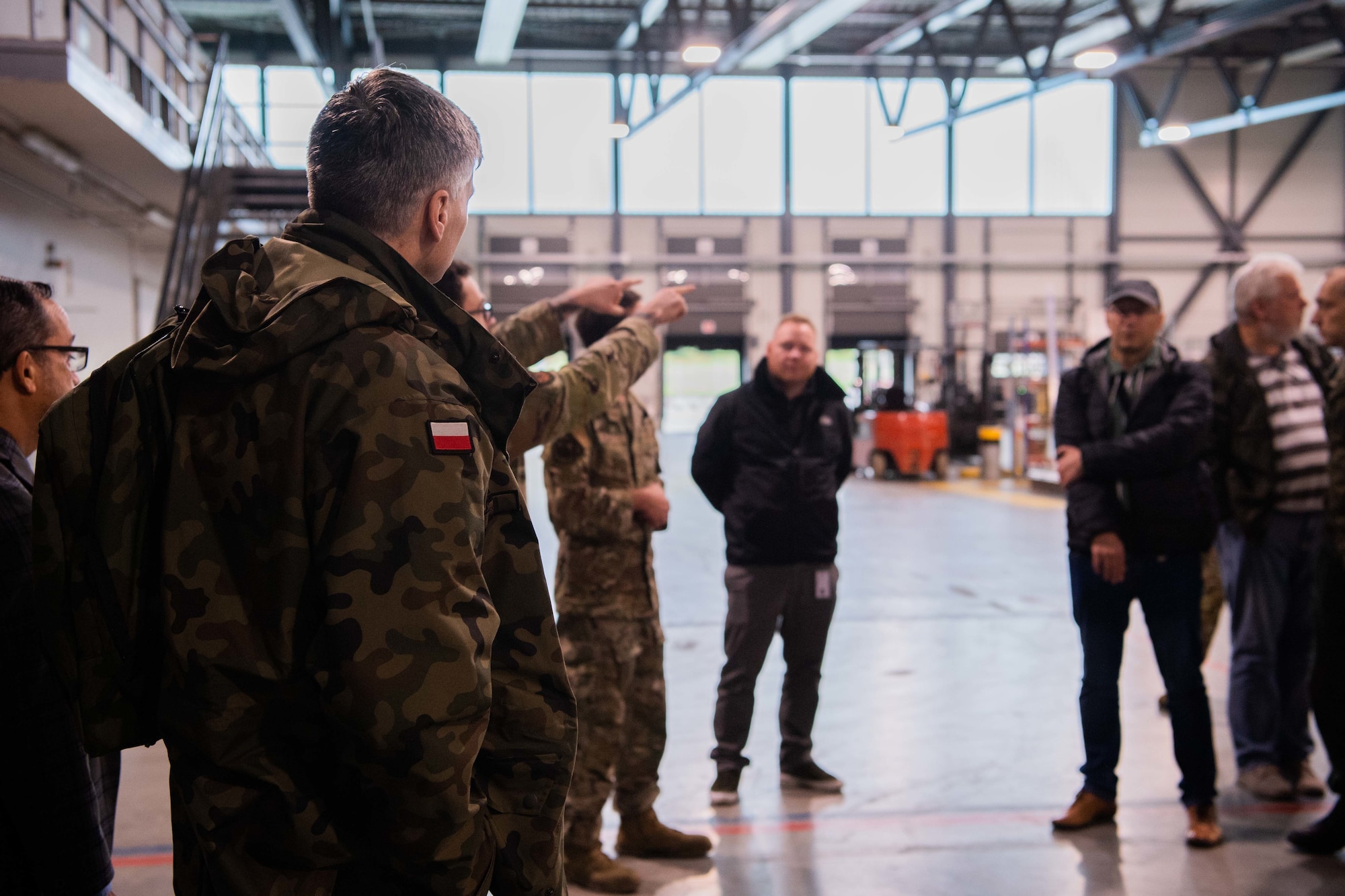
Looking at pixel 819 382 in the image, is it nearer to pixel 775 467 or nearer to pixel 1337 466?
pixel 775 467

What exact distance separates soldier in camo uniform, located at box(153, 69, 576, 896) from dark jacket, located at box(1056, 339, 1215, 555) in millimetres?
2673

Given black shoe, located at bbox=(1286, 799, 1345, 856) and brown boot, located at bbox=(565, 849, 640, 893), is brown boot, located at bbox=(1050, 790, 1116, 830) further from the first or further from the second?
brown boot, located at bbox=(565, 849, 640, 893)

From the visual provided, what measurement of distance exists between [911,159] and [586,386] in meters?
23.3

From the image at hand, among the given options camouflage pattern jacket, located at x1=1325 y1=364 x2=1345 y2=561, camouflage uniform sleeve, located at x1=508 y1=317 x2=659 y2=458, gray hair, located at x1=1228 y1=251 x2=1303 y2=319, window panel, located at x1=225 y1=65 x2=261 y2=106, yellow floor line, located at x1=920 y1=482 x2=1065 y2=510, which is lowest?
yellow floor line, located at x1=920 y1=482 x2=1065 y2=510

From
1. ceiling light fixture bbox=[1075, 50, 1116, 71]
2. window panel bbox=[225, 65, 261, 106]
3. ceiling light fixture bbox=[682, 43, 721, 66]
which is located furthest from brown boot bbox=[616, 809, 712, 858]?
window panel bbox=[225, 65, 261, 106]

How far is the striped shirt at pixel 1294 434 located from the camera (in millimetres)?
3879

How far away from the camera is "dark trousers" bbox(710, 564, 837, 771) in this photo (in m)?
4.00

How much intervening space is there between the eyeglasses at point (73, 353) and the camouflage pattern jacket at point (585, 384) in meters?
0.79

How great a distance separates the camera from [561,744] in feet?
4.45

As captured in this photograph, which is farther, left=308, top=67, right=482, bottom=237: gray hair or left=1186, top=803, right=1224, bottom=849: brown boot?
left=1186, top=803, right=1224, bottom=849: brown boot

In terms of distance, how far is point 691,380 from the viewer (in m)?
26.5

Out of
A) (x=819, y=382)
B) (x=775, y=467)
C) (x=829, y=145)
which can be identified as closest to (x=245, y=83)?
(x=829, y=145)

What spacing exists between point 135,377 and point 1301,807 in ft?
13.4

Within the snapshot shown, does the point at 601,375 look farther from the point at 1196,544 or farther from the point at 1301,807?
the point at 1301,807
